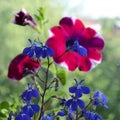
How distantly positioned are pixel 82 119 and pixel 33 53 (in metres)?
0.17

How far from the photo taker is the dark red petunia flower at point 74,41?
77cm

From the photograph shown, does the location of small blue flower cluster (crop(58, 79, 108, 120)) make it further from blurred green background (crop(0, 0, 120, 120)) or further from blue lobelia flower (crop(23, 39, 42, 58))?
blurred green background (crop(0, 0, 120, 120))

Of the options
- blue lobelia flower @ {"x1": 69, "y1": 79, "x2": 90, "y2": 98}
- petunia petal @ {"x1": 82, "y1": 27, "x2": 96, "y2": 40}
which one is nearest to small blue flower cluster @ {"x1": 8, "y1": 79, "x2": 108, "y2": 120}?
blue lobelia flower @ {"x1": 69, "y1": 79, "x2": 90, "y2": 98}

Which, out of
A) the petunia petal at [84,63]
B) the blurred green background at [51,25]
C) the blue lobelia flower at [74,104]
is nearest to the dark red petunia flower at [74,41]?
the petunia petal at [84,63]

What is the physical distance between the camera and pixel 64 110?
71 cm

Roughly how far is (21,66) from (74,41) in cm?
11

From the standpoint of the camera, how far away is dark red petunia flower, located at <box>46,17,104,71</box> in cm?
77

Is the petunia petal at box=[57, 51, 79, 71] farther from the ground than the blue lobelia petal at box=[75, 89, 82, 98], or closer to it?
farther from the ground

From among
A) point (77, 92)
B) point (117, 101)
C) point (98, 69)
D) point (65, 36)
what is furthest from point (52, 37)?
point (98, 69)

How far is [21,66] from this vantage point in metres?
0.77

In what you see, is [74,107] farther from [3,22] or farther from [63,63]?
[3,22]

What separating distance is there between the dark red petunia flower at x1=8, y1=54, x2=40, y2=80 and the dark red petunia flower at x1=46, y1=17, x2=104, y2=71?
0.15ft

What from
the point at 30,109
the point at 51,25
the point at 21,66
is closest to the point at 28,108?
the point at 30,109

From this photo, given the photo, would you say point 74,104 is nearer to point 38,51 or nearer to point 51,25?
point 38,51
